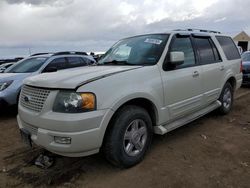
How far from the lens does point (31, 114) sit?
353 centimetres

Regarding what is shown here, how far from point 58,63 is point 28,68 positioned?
881mm

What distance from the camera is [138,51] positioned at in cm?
459

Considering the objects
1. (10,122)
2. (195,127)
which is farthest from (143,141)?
(10,122)

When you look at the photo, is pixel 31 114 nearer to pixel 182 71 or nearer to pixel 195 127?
pixel 182 71

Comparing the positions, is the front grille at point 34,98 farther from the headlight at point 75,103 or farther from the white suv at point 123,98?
the headlight at point 75,103

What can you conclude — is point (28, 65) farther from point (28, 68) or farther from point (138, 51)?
point (138, 51)

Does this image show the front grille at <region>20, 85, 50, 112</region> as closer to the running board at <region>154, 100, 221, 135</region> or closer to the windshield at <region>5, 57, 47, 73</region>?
the running board at <region>154, 100, 221, 135</region>

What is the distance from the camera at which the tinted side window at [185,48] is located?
4673 millimetres

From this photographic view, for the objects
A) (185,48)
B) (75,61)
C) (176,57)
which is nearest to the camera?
(176,57)

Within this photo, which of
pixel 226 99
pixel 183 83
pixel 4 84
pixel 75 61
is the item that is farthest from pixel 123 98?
pixel 75 61

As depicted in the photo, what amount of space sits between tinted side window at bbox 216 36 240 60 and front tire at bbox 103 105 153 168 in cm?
317

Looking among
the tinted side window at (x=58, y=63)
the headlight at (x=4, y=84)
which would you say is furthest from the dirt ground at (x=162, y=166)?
the tinted side window at (x=58, y=63)

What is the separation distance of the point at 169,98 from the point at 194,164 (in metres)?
1.02

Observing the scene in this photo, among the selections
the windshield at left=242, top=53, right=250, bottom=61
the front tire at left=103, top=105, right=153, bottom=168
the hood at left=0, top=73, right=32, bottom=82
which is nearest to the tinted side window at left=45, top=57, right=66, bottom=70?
the hood at left=0, top=73, right=32, bottom=82
